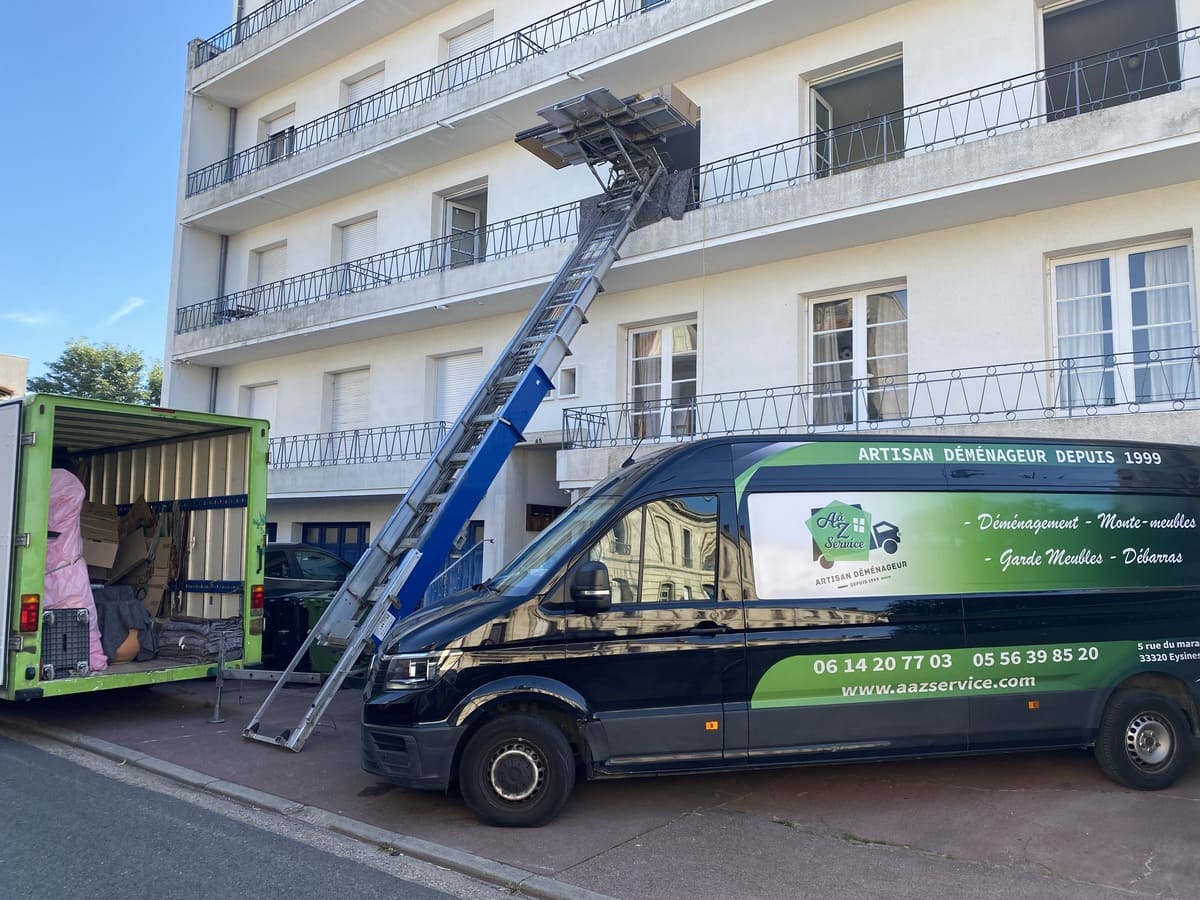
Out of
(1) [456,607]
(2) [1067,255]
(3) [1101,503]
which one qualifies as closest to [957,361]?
(2) [1067,255]

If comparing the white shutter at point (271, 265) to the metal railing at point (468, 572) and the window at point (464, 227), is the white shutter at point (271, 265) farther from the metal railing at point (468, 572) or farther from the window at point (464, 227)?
the metal railing at point (468, 572)

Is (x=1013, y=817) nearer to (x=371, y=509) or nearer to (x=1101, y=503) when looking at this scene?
(x=1101, y=503)

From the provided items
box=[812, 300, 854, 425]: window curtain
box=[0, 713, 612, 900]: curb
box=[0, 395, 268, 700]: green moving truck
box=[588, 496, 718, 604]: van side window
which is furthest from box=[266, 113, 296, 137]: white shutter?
box=[588, 496, 718, 604]: van side window

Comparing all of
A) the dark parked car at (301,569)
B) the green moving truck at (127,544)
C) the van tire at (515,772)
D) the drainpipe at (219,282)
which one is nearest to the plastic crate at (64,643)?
the green moving truck at (127,544)

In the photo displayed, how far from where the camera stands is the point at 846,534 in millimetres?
6223

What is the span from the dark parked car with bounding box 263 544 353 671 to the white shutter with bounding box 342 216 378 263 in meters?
7.05

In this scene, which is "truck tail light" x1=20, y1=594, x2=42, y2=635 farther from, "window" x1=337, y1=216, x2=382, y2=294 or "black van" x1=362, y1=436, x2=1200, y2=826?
A: "window" x1=337, y1=216, x2=382, y2=294

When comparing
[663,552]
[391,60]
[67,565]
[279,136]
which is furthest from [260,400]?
[663,552]

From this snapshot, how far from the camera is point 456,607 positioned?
615 centimetres

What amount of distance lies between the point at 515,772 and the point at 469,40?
14255 millimetres

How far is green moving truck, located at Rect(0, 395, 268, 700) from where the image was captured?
7.79 m

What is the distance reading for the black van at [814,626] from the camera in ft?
19.0

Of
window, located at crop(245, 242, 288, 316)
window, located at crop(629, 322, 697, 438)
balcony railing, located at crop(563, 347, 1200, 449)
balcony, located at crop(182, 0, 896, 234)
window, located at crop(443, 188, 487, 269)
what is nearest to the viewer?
balcony railing, located at crop(563, 347, 1200, 449)

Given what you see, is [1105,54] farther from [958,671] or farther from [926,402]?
[958,671]
